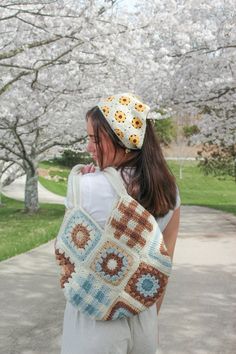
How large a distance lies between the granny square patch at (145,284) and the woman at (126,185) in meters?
0.06

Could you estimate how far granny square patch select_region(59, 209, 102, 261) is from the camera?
2.27m

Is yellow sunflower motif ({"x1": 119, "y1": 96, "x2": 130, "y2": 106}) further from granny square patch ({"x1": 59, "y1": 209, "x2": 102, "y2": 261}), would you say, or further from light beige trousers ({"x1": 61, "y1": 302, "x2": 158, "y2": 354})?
light beige trousers ({"x1": 61, "y1": 302, "x2": 158, "y2": 354})

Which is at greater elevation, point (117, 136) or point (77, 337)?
point (117, 136)

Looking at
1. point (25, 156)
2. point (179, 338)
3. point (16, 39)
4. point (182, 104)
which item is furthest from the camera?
point (25, 156)

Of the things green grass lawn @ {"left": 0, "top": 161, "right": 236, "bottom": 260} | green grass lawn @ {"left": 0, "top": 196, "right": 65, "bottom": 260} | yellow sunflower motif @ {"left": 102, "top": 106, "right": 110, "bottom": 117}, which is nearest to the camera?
yellow sunflower motif @ {"left": 102, "top": 106, "right": 110, "bottom": 117}

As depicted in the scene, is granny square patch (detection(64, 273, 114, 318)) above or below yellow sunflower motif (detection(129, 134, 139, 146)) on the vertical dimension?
below

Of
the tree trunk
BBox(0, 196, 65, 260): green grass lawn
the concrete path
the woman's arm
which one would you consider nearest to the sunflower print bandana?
the woman's arm

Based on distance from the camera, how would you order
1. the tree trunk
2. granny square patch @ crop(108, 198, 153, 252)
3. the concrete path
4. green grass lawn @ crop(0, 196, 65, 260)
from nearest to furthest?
1. granny square patch @ crop(108, 198, 153, 252)
2. green grass lawn @ crop(0, 196, 65, 260)
3. the tree trunk
4. the concrete path

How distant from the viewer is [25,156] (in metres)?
20.1

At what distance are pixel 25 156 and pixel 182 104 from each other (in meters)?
6.47

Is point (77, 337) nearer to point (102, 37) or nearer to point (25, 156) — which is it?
point (102, 37)

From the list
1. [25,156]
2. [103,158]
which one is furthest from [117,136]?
[25,156]

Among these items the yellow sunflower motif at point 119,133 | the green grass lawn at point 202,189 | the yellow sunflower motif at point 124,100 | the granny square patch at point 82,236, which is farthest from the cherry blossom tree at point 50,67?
the green grass lawn at point 202,189

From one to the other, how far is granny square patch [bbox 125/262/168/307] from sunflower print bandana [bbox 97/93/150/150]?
467 mm
